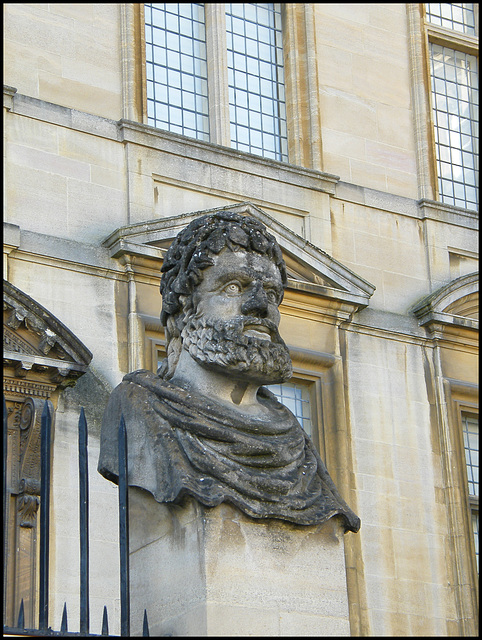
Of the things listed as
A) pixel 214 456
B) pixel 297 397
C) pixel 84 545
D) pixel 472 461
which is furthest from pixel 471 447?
pixel 84 545

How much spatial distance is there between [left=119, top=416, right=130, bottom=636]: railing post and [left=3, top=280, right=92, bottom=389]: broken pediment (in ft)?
22.3

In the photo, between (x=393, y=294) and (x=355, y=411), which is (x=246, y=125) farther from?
(x=355, y=411)

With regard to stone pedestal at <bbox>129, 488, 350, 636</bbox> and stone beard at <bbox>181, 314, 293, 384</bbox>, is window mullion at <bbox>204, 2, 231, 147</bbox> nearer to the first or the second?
stone beard at <bbox>181, 314, 293, 384</bbox>

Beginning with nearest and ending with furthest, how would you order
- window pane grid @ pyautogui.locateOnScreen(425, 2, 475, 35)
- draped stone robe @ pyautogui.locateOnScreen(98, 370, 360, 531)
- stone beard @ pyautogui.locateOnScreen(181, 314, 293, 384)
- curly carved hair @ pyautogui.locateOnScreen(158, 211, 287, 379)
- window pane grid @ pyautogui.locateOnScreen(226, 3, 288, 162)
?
draped stone robe @ pyautogui.locateOnScreen(98, 370, 360, 531) → stone beard @ pyautogui.locateOnScreen(181, 314, 293, 384) → curly carved hair @ pyautogui.locateOnScreen(158, 211, 287, 379) → window pane grid @ pyautogui.locateOnScreen(226, 3, 288, 162) → window pane grid @ pyautogui.locateOnScreen(425, 2, 475, 35)

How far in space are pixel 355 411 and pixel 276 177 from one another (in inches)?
107

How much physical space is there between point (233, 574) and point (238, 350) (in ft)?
3.71

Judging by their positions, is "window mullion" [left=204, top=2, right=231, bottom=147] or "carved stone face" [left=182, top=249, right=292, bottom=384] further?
"window mullion" [left=204, top=2, right=231, bottom=147]

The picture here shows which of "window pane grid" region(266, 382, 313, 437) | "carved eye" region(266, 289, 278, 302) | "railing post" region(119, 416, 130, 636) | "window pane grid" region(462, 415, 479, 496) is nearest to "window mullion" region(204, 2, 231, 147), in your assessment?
"window pane grid" region(266, 382, 313, 437)

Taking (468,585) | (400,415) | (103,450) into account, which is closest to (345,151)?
(400,415)

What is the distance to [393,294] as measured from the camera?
16328 mm

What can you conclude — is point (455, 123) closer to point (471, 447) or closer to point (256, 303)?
point (471, 447)

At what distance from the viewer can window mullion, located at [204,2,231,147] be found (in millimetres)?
16141

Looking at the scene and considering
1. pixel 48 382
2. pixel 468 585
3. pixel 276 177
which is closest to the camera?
pixel 48 382

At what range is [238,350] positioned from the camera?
699 centimetres
